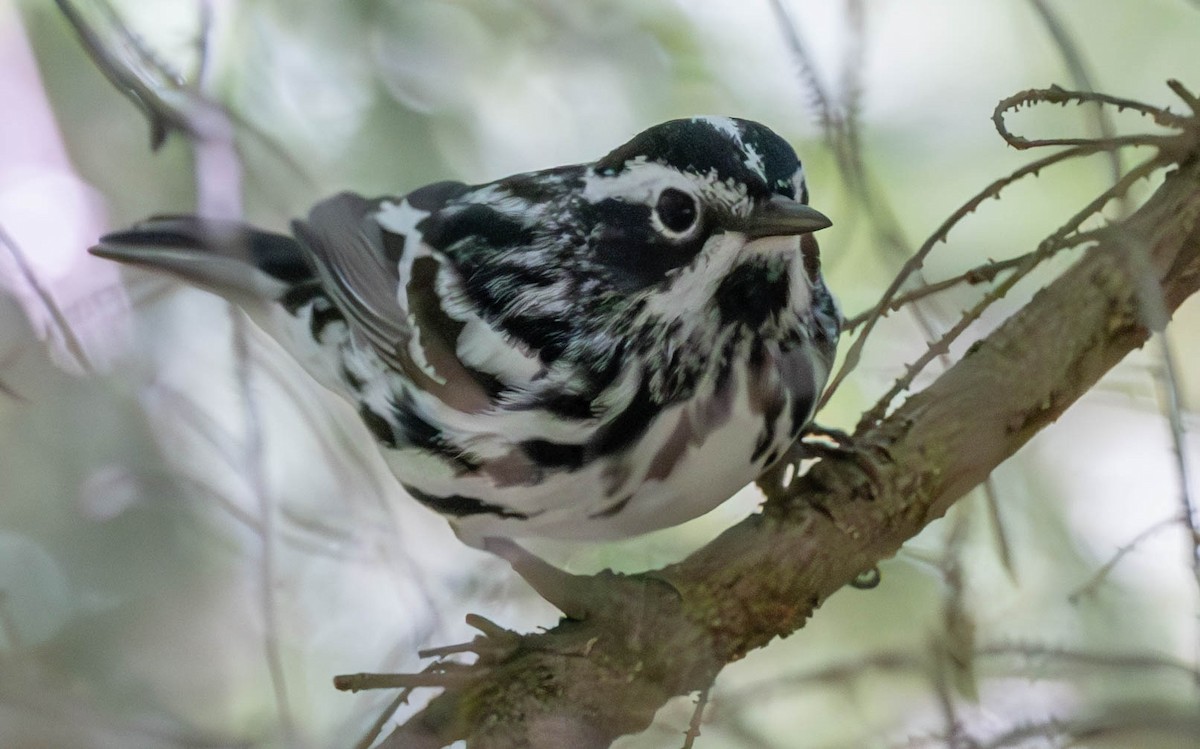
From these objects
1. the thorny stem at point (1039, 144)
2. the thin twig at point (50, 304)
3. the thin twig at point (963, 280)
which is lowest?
the thin twig at point (50, 304)

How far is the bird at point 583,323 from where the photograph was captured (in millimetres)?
563

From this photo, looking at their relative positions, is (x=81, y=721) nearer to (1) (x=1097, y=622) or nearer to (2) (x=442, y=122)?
(2) (x=442, y=122)

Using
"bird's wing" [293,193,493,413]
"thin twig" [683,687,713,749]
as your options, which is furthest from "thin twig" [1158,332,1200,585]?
"bird's wing" [293,193,493,413]

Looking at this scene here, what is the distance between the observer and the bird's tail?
22.6 inches

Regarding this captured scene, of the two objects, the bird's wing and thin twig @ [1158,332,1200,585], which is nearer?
thin twig @ [1158,332,1200,585]

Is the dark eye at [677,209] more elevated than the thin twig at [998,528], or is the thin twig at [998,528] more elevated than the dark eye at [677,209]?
the dark eye at [677,209]

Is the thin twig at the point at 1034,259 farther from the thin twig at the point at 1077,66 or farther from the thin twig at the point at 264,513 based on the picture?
the thin twig at the point at 264,513

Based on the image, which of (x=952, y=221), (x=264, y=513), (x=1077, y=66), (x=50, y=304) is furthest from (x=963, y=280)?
(x=50, y=304)

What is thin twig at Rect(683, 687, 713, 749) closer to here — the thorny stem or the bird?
the bird

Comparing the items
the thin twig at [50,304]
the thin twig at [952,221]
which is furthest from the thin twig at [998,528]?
the thin twig at [50,304]

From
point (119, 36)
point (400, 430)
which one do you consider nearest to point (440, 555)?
point (400, 430)

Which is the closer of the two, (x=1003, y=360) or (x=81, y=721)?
(x=81, y=721)

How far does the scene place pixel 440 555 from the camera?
58 cm

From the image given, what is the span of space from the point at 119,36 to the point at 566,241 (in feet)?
0.86
